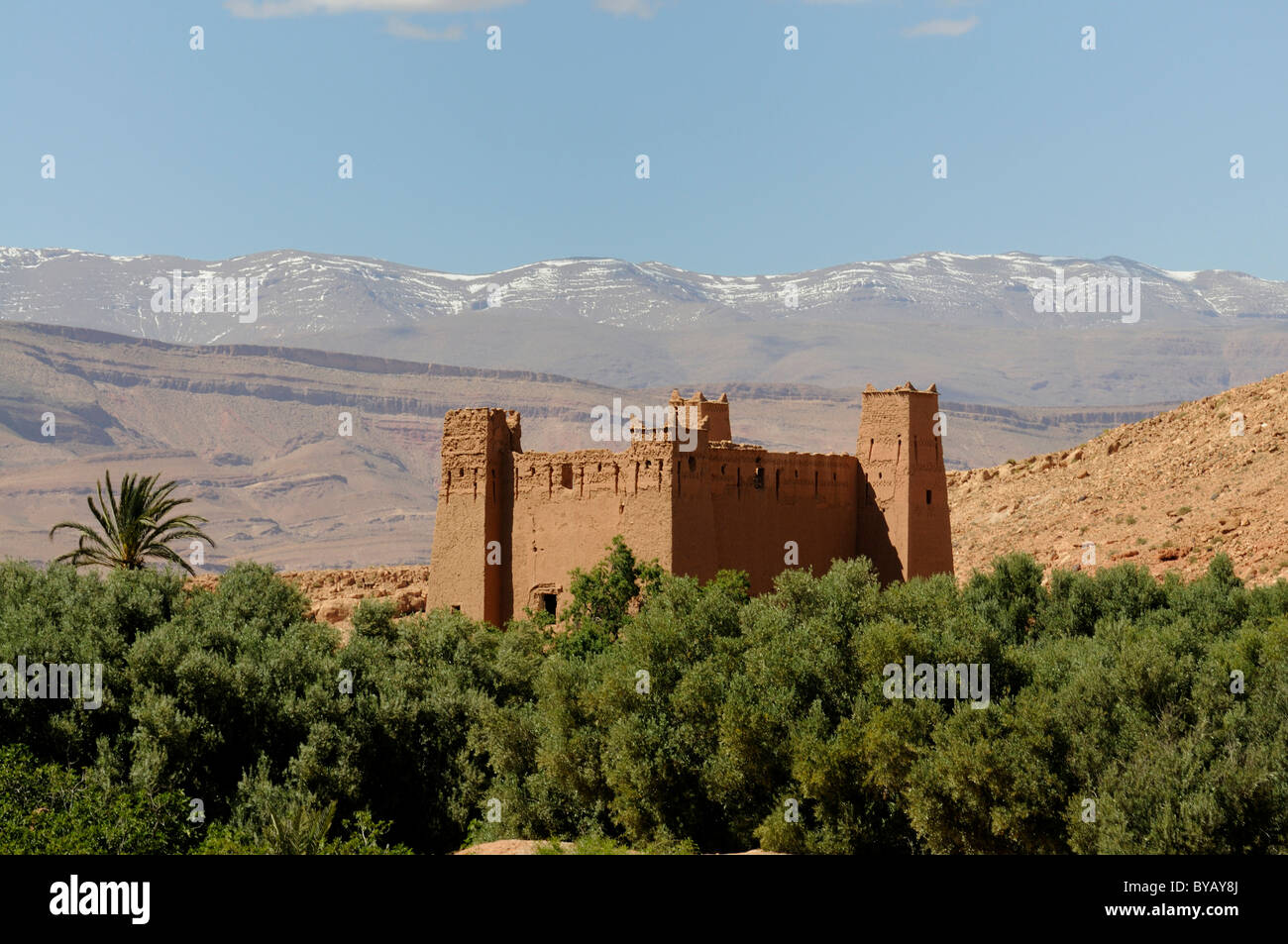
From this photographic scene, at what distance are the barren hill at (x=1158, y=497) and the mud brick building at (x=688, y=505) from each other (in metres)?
9.05

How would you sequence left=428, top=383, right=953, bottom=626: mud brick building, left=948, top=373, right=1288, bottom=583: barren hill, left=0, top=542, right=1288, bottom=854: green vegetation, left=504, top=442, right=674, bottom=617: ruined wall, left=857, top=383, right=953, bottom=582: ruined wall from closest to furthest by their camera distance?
left=0, top=542, right=1288, bottom=854: green vegetation, left=504, top=442, right=674, bottom=617: ruined wall, left=428, top=383, right=953, bottom=626: mud brick building, left=857, top=383, right=953, bottom=582: ruined wall, left=948, top=373, right=1288, bottom=583: barren hill

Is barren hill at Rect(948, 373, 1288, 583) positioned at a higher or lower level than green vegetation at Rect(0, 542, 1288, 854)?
higher

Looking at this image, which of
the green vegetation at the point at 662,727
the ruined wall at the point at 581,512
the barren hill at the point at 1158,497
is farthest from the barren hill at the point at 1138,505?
the green vegetation at the point at 662,727

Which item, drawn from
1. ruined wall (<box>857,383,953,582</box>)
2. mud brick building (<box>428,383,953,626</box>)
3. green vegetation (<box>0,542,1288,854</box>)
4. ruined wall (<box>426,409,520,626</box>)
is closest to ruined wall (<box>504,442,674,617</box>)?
mud brick building (<box>428,383,953,626</box>)

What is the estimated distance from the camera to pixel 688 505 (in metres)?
34.5

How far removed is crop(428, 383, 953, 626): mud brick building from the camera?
1364 inches

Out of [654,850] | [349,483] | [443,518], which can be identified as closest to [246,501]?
[349,483]

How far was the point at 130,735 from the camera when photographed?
91.7 feet

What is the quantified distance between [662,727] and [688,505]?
23.3ft

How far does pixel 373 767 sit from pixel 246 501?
161203 mm

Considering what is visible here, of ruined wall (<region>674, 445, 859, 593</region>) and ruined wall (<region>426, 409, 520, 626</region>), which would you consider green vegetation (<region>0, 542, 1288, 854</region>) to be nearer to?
ruined wall (<region>674, 445, 859, 593</region>)

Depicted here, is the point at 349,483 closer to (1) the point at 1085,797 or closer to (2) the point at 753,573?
(2) the point at 753,573

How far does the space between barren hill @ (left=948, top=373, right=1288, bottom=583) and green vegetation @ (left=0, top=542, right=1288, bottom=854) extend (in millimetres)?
10343

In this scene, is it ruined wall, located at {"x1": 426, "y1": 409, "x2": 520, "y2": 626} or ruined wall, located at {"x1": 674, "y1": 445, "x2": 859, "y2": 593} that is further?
ruined wall, located at {"x1": 426, "y1": 409, "x2": 520, "y2": 626}
